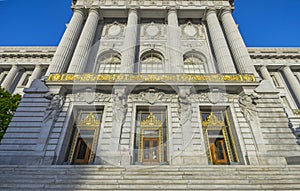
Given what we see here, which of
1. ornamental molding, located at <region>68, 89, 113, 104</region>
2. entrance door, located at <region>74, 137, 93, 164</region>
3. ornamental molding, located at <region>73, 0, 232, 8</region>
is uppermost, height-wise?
ornamental molding, located at <region>73, 0, 232, 8</region>

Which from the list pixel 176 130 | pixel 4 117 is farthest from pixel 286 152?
pixel 4 117

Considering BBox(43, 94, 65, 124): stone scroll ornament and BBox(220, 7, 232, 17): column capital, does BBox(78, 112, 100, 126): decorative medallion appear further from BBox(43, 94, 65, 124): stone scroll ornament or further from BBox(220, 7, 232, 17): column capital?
BBox(220, 7, 232, 17): column capital

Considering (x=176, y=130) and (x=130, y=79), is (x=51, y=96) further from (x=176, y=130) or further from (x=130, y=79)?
(x=176, y=130)

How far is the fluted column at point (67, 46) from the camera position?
14.1 meters

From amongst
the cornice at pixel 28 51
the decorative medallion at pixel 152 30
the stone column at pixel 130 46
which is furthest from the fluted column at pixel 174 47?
the cornice at pixel 28 51

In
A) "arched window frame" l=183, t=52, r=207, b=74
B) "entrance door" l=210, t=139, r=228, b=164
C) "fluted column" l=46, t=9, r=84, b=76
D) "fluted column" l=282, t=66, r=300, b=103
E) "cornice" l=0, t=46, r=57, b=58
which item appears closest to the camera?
"entrance door" l=210, t=139, r=228, b=164

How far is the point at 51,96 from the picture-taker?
1173 cm

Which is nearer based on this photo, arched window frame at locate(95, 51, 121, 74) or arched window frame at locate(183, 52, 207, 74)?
arched window frame at locate(95, 51, 121, 74)

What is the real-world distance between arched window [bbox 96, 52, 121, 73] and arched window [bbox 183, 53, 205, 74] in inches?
280

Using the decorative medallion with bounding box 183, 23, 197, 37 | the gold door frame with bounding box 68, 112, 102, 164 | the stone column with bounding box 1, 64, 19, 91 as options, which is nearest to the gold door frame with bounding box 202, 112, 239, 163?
the gold door frame with bounding box 68, 112, 102, 164

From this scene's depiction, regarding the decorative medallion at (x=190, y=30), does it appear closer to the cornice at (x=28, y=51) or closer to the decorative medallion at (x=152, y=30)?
the decorative medallion at (x=152, y=30)

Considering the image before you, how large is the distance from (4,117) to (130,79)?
11.5 meters

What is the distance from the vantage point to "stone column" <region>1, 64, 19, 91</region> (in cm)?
2483

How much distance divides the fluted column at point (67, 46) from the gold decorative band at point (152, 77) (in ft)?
6.04
